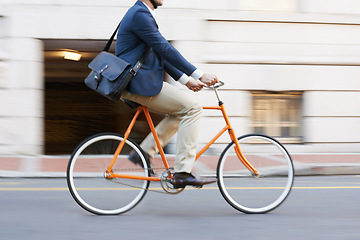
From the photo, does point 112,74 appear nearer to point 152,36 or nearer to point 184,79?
point 152,36

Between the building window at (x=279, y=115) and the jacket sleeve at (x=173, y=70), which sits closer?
the jacket sleeve at (x=173, y=70)

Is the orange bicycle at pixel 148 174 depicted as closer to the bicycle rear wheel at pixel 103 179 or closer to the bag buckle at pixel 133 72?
the bicycle rear wheel at pixel 103 179

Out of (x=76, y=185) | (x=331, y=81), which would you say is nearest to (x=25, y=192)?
(x=76, y=185)

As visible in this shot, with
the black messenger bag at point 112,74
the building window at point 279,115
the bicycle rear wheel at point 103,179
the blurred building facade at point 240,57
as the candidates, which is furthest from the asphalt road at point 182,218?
the building window at point 279,115

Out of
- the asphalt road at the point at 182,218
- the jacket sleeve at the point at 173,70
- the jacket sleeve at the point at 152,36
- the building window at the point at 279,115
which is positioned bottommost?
the building window at the point at 279,115

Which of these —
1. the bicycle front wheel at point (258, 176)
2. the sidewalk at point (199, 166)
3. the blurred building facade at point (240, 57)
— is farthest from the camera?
the blurred building facade at point (240, 57)

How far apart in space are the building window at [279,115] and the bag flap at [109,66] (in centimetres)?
556

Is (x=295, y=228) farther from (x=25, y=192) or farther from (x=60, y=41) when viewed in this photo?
(x=60, y=41)

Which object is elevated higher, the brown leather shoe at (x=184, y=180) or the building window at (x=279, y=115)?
the brown leather shoe at (x=184, y=180)

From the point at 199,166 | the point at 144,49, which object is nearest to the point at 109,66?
the point at 144,49

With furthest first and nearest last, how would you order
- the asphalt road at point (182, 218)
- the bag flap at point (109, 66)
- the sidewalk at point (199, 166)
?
the sidewalk at point (199, 166) < the bag flap at point (109, 66) < the asphalt road at point (182, 218)

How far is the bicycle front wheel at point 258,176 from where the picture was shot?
3.99m

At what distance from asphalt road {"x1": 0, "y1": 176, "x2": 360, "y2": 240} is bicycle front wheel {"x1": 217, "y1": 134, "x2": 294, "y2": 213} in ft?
0.38

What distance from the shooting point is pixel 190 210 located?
4.19 m
